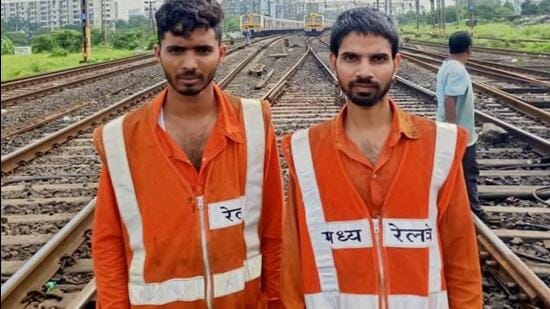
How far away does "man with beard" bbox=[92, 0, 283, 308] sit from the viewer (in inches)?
82.6

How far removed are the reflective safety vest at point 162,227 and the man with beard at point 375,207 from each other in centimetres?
19

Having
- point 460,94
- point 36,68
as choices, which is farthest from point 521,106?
point 36,68

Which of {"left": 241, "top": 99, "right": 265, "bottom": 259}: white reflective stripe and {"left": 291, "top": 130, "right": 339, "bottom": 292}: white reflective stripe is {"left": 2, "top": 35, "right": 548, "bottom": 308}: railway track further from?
{"left": 291, "top": 130, "right": 339, "bottom": 292}: white reflective stripe

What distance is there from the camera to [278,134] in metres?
9.07

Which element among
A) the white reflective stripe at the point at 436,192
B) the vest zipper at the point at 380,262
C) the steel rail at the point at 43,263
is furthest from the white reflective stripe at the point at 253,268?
the steel rail at the point at 43,263

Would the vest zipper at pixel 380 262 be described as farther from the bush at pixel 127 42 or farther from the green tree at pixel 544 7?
the green tree at pixel 544 7

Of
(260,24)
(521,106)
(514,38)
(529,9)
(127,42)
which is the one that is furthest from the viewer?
(529,9)

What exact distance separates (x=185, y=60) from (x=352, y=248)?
0.78 m

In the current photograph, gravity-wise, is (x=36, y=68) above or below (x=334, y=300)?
above

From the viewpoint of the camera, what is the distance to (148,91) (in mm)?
14406

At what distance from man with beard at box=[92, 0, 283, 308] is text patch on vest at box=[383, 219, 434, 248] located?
0.44m

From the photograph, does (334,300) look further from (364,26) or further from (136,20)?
(136,20)

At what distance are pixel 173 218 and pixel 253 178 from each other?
0.29 m

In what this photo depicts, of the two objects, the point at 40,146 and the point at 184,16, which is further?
the point at 40,146
